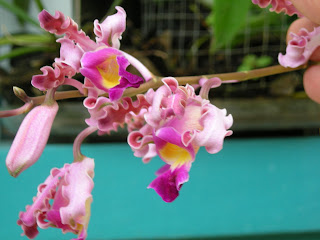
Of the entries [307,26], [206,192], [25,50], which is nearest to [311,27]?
[307,26]

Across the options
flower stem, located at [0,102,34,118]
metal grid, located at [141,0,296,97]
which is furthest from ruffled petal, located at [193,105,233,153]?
metal grid, located at [141,0,296,97]

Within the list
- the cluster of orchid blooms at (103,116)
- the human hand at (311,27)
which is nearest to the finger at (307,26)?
the human hand at (311,27)

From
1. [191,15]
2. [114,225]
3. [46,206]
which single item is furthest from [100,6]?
[46,206]

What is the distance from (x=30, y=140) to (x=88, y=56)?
0.19 ft

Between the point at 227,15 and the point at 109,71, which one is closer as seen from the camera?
the point at 109,71

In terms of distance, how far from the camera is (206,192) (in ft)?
1.91

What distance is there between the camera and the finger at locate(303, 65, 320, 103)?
34 cm

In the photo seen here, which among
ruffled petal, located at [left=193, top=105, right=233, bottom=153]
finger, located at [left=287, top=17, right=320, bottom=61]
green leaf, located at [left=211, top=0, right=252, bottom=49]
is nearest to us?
ruffled petal, located at [left=193, top=105, right=233, bottom=153]

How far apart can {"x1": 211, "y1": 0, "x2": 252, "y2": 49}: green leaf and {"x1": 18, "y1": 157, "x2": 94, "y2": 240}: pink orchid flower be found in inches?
14.1

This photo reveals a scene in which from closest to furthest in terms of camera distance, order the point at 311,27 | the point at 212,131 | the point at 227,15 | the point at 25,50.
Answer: the point at 212,131 < the point at 311,27 < the point at 227,15 < the point at 25,50

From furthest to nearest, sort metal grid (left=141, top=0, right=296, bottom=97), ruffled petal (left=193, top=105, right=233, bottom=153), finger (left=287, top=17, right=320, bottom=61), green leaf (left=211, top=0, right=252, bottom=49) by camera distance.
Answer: metal grid (left=141, top=0, right=296, bottom=97)
green leaf (left=211, top=0, right=252, bottom=49)
finger (left=287, top=17, right=320, bottom=61)
ruffled petal (left=193, top=105, right=233, bottom=153)

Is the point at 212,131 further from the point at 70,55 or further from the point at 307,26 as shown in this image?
the point at 307,26

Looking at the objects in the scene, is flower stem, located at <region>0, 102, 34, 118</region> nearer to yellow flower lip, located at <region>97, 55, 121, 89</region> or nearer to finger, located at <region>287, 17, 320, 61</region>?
yellow flower lip, located at <region>97, 55, 121, 89</region>

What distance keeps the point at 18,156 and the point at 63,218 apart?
0.16ft
